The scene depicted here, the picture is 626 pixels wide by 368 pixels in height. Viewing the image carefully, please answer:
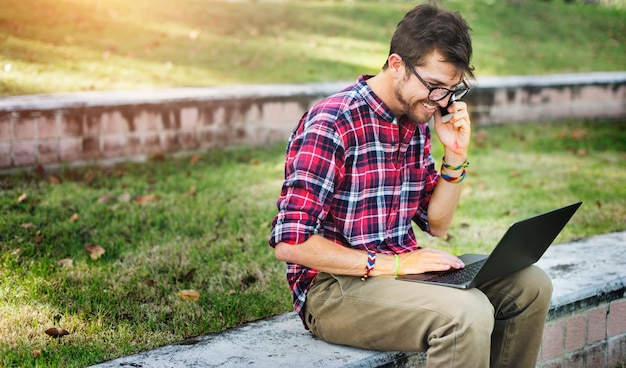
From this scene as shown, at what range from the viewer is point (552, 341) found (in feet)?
11.1

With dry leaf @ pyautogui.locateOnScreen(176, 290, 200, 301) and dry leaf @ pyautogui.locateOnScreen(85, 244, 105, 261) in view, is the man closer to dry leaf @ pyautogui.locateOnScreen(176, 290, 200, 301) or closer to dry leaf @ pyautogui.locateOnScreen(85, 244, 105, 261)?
dry leaf @ pyautogui.locateOnScreen(176, 290, 200, 301)

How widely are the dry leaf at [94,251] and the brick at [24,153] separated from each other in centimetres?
183

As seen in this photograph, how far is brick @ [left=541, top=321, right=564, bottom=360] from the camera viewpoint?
3.36m

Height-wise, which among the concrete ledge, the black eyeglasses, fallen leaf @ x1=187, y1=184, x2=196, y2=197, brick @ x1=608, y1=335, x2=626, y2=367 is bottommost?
brick @ x1=608, y1=335, x2=626, y2=367

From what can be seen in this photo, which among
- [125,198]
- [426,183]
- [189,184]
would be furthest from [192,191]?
[426,183]

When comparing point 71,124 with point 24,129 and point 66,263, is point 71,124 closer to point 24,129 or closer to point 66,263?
point 24,129

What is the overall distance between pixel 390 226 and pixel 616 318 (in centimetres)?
147

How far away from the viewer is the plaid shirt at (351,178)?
2592 mm

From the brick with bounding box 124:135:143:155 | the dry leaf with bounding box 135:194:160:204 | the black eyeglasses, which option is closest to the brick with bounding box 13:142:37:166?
the brick with bounding box 124:135:143:155

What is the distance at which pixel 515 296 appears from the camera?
9.39 feet

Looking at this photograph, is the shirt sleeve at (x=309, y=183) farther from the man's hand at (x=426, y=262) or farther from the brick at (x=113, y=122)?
the brick at (x=113, y=122)

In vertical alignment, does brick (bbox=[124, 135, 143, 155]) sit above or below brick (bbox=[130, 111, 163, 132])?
below

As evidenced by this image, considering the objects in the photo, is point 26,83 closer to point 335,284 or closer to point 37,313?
point 37,313

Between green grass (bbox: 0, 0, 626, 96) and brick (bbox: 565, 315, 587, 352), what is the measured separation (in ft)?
17.3
